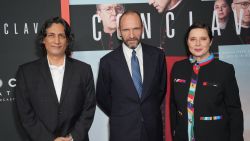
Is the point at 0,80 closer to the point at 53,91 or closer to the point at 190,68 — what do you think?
the point at 53,91

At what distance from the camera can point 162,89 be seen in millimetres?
2791

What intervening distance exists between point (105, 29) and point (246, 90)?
5.21 ft

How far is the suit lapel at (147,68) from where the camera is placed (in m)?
2.54

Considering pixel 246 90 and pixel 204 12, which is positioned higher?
pixel 204 12

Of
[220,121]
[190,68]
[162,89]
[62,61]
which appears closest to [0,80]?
[62,61]

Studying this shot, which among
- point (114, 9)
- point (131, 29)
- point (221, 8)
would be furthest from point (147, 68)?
point (221, 8)

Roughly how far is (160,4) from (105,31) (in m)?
0.62

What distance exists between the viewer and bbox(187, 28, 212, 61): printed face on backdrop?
2.37 meters

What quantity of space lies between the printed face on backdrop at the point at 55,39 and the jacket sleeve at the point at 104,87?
16.5 inches

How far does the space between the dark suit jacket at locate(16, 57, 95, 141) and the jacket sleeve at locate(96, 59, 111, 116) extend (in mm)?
287

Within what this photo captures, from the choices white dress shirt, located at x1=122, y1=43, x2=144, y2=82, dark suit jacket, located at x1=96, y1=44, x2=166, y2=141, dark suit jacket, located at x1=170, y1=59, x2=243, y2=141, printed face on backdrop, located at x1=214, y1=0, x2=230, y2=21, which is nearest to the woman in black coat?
dark suit jacket, located at x1=170, y1=59, x2=243, y2=141

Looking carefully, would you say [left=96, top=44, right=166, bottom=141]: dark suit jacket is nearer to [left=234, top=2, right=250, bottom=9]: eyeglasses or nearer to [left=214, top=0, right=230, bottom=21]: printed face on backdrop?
[left=214, top=0, right=230, bottom=21]: printed face on backdrop

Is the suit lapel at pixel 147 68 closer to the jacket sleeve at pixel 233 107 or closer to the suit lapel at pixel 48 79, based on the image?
the jacket sleeve at pixel 233 107

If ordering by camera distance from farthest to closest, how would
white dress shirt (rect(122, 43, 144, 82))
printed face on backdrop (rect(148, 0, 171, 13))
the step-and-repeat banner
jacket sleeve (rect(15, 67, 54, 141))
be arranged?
1. printed face on backdrop (rect(148, 0, 171, 13))
2. the step-and-repeat banner
3. white dress shirt (rect(122, 43, 144, 82))
4. jacket sleeve (rect(15, 67, 54, 141))
